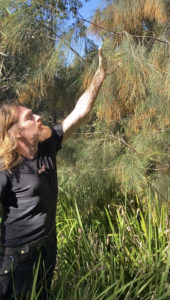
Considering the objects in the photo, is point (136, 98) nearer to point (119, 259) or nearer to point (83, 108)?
point (83, 108)

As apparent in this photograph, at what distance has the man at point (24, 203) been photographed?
120cm

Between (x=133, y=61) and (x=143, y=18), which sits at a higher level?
(x=143, y=18)

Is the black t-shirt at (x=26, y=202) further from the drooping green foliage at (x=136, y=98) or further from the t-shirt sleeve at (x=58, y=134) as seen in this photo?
the drooping green foliage at (x=136, y=98)

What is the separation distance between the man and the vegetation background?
0.17m

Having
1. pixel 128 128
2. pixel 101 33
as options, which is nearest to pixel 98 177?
pixel 128 128

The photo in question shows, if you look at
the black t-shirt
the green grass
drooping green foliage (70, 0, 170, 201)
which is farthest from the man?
drooping green foliage (70, 0, 170, 201)

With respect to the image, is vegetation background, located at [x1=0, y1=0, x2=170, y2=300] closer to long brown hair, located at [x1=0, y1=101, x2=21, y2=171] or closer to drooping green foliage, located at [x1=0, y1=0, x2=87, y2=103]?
drooping green foliage, located at [x1=0, y1=0, x2=87, y2=103]

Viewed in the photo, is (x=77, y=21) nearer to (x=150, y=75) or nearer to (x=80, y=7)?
(x=80, y=7)

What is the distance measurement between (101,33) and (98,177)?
795 mm

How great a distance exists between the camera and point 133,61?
4.89 ft

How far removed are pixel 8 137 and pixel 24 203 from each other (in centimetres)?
24

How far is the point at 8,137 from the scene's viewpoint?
1.23 metres

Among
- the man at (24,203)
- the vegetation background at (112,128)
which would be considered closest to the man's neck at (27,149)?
the man at (24,203)

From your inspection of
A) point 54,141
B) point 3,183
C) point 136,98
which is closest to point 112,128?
point 136,98
